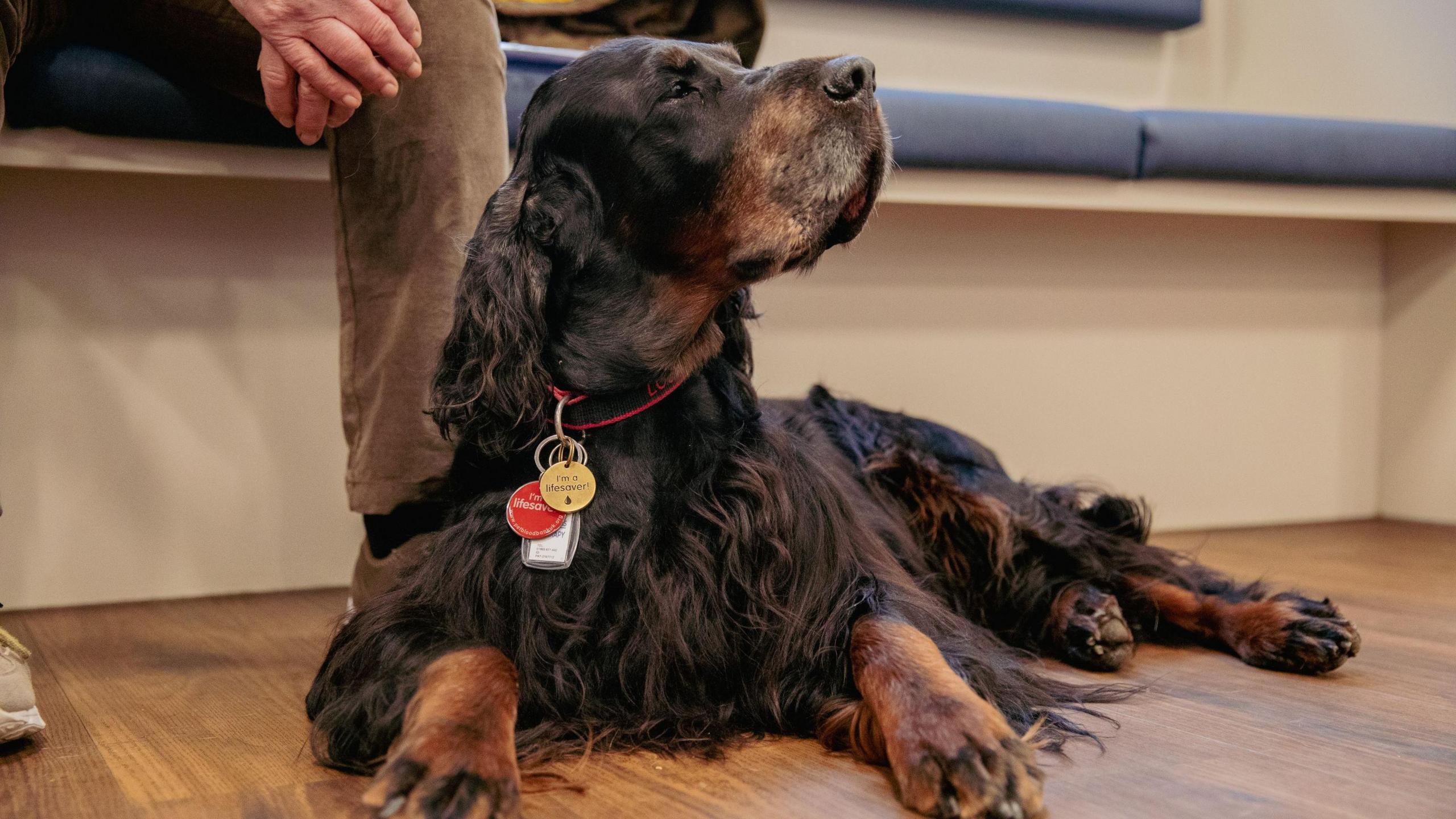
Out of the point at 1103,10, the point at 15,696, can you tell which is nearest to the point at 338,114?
the point at 15,696

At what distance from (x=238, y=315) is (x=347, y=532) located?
0.54 m

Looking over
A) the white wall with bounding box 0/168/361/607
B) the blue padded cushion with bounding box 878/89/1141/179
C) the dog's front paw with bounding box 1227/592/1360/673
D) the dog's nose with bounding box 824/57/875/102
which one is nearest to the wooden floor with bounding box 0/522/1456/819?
the dog's front paw with bounding box 1227/592/1360/673

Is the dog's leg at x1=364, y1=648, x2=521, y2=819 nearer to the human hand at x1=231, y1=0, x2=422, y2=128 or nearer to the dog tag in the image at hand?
the dog tag

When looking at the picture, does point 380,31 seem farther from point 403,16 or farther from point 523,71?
point 523,71

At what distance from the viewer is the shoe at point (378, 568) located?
196 centimetres

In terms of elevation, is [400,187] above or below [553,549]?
above

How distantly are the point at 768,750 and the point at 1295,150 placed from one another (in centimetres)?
241

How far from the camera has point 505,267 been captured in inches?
63.0

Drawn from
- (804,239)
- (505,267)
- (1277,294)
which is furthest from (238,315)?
(1277,294)

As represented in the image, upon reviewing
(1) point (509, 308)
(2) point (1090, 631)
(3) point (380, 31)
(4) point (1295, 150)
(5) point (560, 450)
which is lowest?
(2) point (1090, 631)

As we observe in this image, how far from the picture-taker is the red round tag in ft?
4.92

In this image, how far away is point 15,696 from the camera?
1458 mm

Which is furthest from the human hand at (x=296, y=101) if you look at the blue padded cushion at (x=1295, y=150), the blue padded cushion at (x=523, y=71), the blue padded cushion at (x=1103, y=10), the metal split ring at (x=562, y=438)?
the blue padded cushion at (x=1103, y=10)

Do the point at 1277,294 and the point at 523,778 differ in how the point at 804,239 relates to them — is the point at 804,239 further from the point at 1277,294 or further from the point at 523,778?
the point at 1277,294
